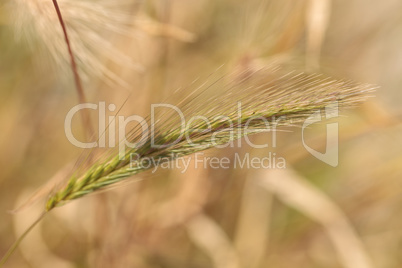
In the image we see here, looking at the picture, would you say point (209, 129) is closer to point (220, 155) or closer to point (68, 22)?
point (68, 22)

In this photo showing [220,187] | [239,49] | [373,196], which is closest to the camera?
[239,49]

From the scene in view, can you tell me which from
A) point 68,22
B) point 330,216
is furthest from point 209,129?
point 330,216

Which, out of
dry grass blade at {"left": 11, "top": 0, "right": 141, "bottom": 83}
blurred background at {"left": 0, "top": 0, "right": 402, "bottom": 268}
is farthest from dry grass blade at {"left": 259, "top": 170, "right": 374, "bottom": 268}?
dry grass blade at {"left": 11, "top": 0, "right": 141, "bottom": 83}

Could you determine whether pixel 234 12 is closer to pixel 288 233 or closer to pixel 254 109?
pixel 288 233

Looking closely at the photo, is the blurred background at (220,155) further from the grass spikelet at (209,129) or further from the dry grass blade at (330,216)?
the grass spikelet at (209,129)

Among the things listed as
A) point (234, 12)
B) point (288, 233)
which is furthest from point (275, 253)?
point (234, 12)

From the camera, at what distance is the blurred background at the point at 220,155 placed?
105 cm

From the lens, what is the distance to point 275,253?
4.18 ft

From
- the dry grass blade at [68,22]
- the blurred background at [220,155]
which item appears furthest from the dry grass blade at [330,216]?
the dry grass blade at [68,22]

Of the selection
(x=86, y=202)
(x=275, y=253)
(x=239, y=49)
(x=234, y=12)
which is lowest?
(x=275, y=253)

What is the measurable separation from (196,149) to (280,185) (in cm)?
60

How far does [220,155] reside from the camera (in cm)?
123

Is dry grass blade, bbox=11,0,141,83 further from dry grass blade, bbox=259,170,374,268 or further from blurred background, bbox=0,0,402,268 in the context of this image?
dry grass blade, bbox=259,170,374,268

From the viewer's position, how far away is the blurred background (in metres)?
1.05
